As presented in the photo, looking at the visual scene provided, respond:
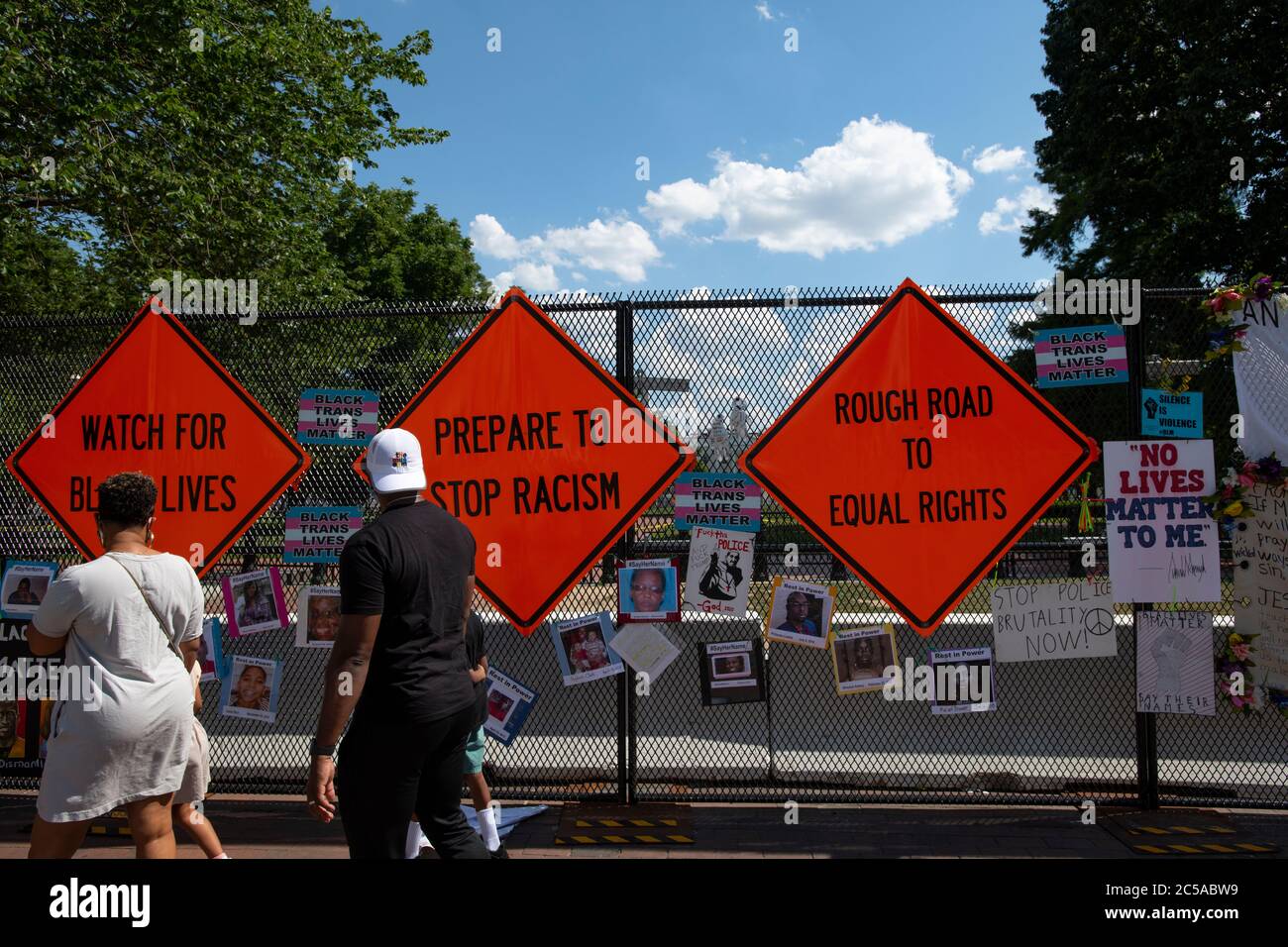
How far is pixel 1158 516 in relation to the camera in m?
5.15

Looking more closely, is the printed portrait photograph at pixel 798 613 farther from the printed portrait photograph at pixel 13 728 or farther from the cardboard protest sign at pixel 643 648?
the printed portrait photograph at pixel 13 728

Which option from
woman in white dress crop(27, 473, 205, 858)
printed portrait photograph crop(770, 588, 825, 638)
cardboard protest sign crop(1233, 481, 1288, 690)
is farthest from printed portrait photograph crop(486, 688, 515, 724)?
cardboard protest sign crop(1233, 481, 1288, 690)

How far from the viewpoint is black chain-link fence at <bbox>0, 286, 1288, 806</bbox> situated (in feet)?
17.5

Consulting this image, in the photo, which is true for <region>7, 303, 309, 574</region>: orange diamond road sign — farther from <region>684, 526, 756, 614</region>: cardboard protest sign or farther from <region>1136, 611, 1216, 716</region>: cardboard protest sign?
<region>1136, 611, 1216, 716</region>: cardboard protest sign

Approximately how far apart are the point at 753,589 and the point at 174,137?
12.6 metres

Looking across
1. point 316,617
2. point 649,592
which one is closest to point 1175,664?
point 649,592

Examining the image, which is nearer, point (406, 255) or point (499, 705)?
point (499, 705)

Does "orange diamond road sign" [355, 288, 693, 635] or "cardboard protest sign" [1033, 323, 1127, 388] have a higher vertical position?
"cardboard protest sign" [1033, 323, 1127, 388]

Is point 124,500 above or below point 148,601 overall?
above

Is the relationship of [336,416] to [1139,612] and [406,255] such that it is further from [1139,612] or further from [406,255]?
[406,255]

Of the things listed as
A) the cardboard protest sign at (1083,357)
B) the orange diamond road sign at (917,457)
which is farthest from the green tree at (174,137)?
the cardboard protest sign at (1083,357)

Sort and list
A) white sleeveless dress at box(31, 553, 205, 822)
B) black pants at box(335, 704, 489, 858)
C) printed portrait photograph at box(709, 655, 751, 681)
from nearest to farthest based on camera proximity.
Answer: black pants at box(335, 704, 489, 858) < white sleeveless dress at box(31, 553, 205, 822) < printed portrait photograph at box(709, 655, 751, 681)

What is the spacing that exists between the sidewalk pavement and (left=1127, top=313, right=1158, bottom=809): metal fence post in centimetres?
27

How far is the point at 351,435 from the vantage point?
18.2 feet
